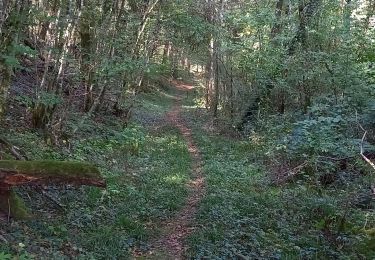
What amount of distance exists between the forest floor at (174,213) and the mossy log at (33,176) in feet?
1.09

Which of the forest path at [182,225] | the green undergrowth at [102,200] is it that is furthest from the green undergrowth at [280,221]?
the green undergrowth at [102,200]

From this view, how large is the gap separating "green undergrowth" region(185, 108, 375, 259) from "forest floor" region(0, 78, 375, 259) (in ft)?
0.07

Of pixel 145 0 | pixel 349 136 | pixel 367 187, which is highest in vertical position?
pixel 145 0

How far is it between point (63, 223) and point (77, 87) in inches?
385

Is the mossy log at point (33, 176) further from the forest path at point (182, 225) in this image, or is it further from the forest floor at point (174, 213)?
the forest path at point (182, 225)

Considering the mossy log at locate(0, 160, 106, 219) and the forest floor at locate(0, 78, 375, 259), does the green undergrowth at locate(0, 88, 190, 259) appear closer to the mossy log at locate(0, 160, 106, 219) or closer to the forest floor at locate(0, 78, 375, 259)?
the forest floor at locate(0, 78, 375, 259)

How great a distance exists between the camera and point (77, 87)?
54.8 feet

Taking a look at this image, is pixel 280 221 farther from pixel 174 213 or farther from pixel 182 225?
pixel 174 213

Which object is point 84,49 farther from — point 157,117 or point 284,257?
point 284,257

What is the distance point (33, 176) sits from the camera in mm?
6441

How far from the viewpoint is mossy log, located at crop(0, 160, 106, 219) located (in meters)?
6.31

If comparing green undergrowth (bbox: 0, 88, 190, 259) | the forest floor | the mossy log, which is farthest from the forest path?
the mossy log

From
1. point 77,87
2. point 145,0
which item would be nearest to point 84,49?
point 77,87

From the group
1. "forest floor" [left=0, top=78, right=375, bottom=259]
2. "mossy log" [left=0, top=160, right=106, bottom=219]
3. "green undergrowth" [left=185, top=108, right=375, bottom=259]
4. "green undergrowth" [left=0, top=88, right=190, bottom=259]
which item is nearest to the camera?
"mossy log" [left=0, top=160, right=106, bottom=219]
